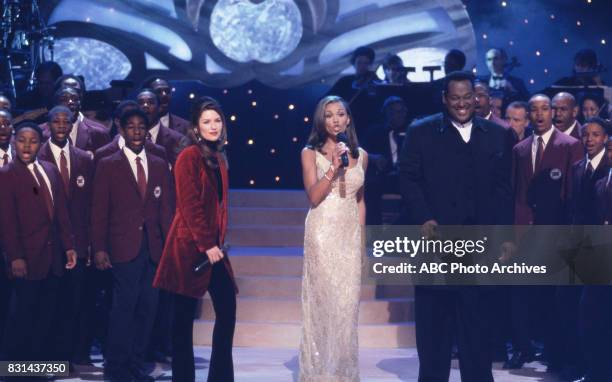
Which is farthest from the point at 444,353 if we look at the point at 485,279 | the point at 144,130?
the point at 144,130

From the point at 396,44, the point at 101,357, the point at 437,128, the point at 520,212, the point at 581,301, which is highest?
the point at 396,44

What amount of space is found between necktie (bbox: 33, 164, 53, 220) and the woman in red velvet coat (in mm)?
1530

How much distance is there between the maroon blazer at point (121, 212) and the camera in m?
7.64

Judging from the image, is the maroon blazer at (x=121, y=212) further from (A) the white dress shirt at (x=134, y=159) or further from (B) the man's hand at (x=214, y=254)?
(B) the man's hand at (x=214, y=254)

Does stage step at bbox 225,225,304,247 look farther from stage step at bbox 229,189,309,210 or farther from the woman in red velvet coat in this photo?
the woman in red velvet coat

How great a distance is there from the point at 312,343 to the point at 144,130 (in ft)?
6.33

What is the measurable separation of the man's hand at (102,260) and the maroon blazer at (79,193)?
0.33m

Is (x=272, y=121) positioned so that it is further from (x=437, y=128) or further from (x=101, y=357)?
(x=437, y=128)

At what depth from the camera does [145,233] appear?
772 centimetres

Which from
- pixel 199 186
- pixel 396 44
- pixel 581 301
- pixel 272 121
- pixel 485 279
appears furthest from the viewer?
pixel 396 44

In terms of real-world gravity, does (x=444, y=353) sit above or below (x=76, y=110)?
below

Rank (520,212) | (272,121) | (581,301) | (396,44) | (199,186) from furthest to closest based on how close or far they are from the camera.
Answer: (396,44), (272,121), (520,212), (581,301), (199,186)

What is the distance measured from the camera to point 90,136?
8.60 metres

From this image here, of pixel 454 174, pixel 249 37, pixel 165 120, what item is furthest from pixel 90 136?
pixel 249 37
